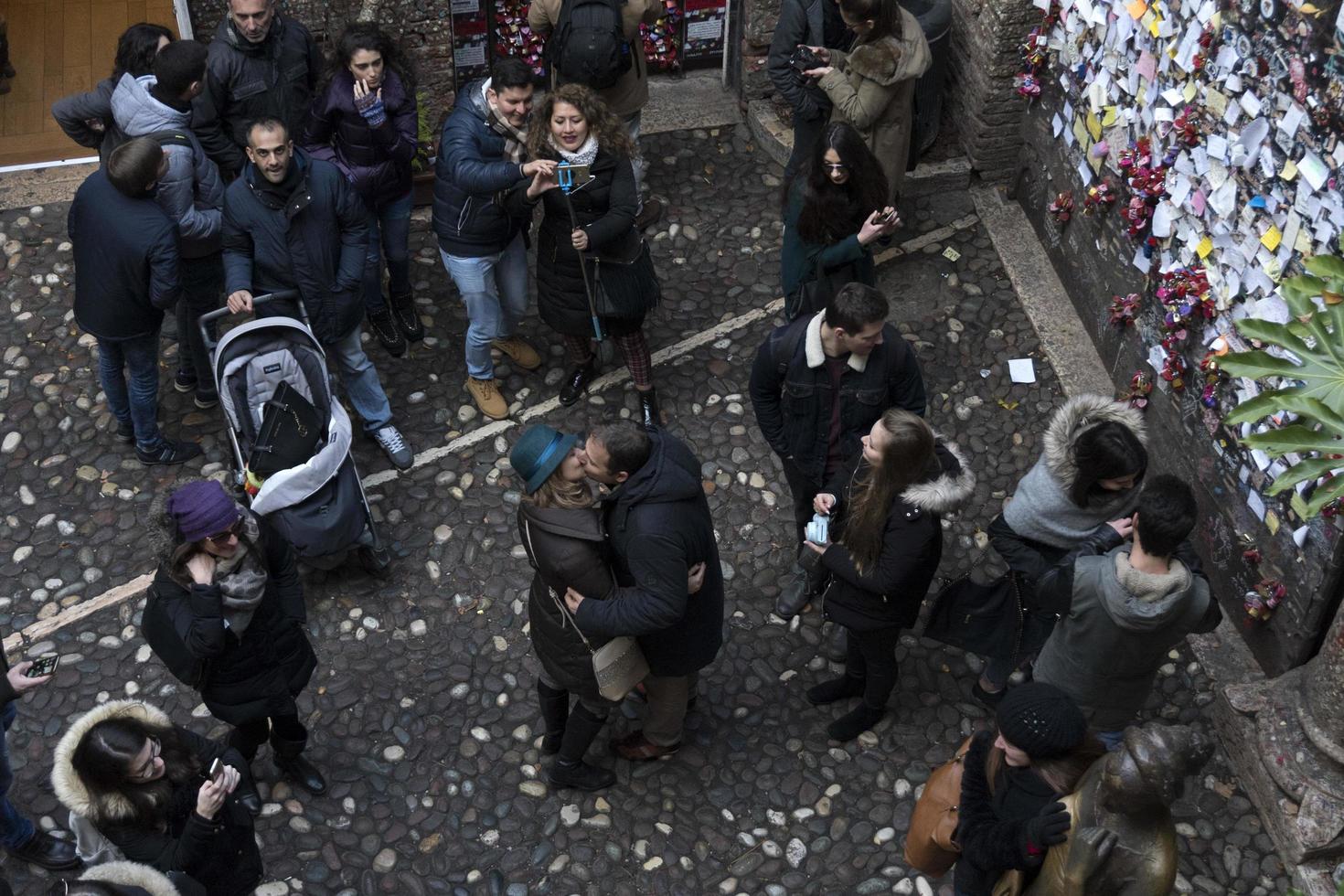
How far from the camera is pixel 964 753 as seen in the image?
4742 millimetres

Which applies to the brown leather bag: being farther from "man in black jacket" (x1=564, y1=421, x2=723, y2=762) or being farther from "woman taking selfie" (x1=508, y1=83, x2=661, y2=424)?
"woman taking selfie" (x1=508, y1=83, x2=661, y2=424)

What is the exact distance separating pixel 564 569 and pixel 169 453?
3.42 meters

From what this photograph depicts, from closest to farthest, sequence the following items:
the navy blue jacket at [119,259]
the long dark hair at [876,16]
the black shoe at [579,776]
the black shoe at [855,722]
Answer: the black shoe at [579,776] → the black shoe at [855,722] → the navy blue jacket at [119,259] → the long dark hair at [876,16]

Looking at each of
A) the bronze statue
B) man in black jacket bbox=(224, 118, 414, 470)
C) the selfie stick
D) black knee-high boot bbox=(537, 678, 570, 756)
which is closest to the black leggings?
black knee-high boot bbox=(537, 678, 570, 756)

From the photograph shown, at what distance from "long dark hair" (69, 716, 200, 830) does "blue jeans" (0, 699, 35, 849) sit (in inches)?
45.9

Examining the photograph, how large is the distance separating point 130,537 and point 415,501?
1482mm

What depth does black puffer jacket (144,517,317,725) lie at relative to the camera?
17.2 feet

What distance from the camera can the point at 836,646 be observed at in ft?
22.1

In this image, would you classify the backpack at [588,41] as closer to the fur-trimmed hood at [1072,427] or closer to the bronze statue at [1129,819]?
the fur-trimmed hood at [1072,427]

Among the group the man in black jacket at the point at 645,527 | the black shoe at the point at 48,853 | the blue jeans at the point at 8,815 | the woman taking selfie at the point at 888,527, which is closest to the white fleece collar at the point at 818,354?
the woman taking selfie at the point at 888,527

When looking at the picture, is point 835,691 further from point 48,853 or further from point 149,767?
point 48,853

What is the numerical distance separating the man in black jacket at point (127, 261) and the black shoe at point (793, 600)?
11.3 feet

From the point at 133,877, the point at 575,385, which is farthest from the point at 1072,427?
the point at 133,877

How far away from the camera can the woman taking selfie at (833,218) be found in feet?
21.4
